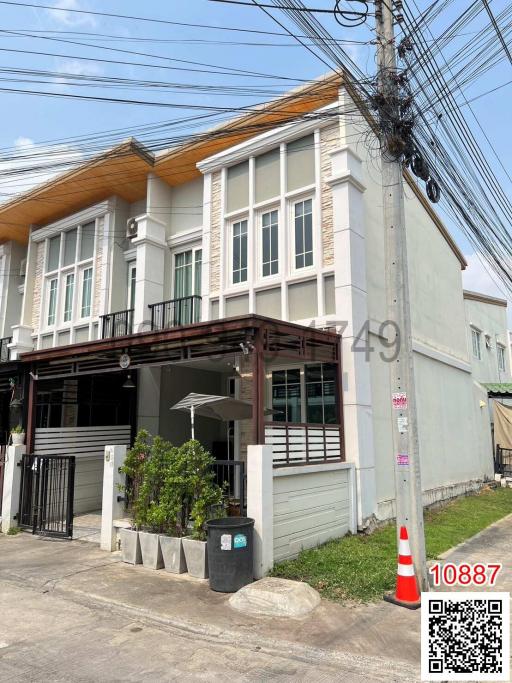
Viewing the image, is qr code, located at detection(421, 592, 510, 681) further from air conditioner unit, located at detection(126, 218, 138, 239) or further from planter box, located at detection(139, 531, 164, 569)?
air conditioner unit, located at detection(126, 218, 138, 239)

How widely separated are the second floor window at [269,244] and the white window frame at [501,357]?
54.2ft

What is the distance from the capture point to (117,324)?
14508 mm

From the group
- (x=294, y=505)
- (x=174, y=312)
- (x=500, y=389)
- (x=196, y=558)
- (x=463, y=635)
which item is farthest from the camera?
(x=500, y=389)

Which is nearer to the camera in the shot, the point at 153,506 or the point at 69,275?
the point at 153,506

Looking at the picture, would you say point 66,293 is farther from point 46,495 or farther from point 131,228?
point 46,495

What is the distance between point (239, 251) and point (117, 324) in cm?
440

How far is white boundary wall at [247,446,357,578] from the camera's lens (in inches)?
282

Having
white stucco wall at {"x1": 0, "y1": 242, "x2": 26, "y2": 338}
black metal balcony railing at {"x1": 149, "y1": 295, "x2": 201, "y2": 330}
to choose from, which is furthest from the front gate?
white stucco wall at {"x1": 0, "y1": 242, "x2": 26, "y2": 338}

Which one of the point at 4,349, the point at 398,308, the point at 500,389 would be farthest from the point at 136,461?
the point at 500,389

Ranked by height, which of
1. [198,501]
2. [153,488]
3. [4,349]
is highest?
[4,349]

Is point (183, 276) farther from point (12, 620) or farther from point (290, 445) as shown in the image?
point (12, 620)

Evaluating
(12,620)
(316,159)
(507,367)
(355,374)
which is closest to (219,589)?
(12,620)

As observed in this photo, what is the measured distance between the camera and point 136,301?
14.0 m

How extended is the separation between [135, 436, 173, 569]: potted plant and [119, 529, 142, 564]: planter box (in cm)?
11
